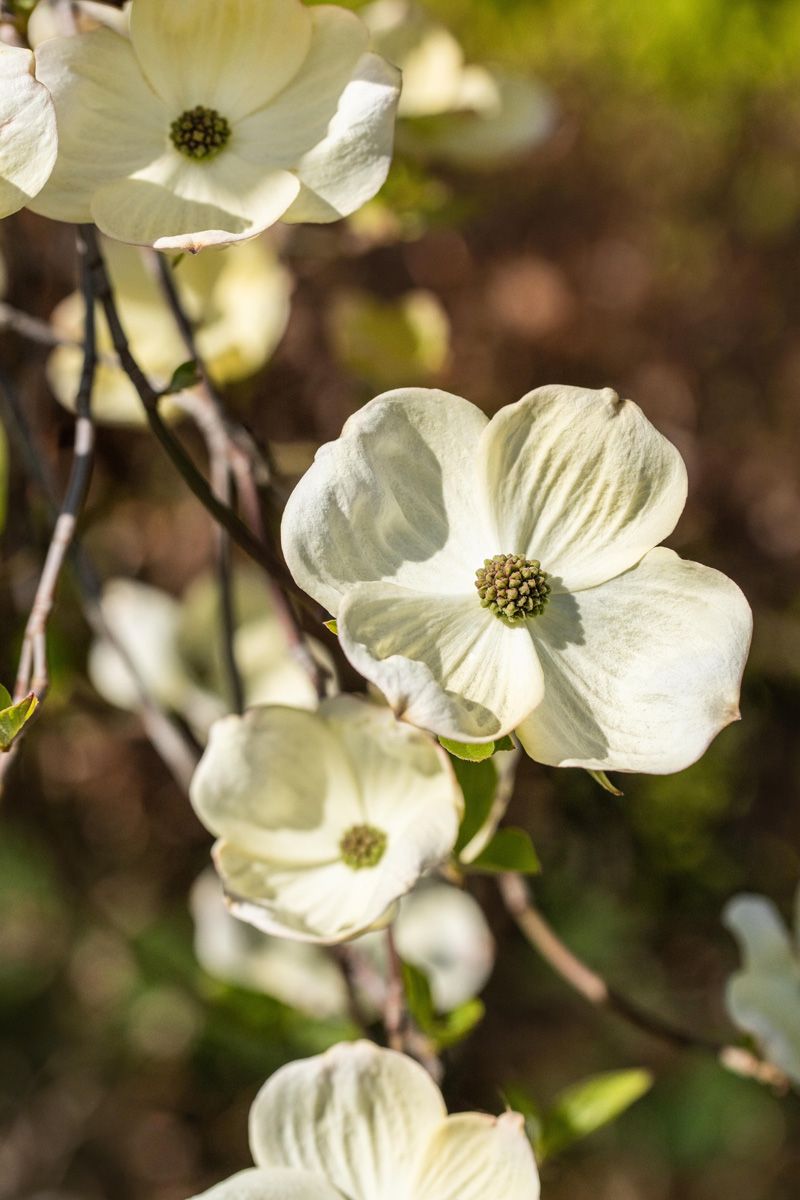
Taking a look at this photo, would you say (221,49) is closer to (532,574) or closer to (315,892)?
(532,574)

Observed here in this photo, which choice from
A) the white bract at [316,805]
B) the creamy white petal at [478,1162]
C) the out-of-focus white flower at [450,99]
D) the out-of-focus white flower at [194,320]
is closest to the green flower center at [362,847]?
the white bract at [316,805]

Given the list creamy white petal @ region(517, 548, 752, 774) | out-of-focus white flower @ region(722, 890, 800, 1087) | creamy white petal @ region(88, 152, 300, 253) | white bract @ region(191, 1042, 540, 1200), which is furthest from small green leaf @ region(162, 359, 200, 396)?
out-of-focus white flower @ region(722, 890, 800, 1087)

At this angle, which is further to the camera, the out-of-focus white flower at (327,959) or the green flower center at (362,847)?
the out-of-focus white flower at (327,959)

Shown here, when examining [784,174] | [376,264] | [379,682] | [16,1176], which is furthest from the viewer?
[784,174]

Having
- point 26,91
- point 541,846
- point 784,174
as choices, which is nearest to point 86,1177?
point 541,846

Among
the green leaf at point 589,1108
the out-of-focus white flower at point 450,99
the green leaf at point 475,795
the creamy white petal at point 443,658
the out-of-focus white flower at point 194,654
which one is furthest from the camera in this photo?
the out-of-focus white flower at point 194,654

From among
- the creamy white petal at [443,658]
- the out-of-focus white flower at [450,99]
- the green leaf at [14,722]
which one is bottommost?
the green leaf at [14,722]

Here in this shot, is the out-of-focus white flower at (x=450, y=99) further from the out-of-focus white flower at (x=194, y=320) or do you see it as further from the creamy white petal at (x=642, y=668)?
the creamy white petal at (x=642, y=668)

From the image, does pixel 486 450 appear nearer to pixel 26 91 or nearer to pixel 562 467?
pixel 562 467
